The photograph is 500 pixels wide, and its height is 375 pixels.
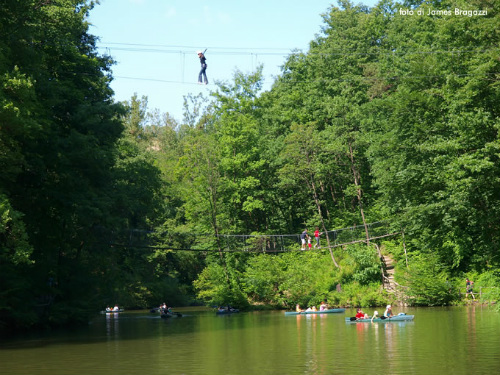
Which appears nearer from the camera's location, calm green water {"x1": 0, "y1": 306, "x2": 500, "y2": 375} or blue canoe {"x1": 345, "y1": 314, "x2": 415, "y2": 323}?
calm green water {"x1": 0, "y1": 306, "x2": 500, "y2": 375}

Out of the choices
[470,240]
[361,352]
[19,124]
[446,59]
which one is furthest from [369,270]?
[19,124]

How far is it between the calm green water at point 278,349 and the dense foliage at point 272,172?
311 cm

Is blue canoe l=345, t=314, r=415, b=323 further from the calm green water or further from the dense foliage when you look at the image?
the dense foliage

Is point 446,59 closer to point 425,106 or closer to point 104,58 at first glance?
point 425,106

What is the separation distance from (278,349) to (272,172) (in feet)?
101

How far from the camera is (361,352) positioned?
18547 mm

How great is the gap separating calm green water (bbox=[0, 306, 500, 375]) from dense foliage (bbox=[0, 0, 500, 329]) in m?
3.11

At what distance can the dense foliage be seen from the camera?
1016 inches

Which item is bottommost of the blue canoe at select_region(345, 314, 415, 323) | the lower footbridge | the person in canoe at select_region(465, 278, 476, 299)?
the blue canoe at select_region(345, 314, 415, 323)

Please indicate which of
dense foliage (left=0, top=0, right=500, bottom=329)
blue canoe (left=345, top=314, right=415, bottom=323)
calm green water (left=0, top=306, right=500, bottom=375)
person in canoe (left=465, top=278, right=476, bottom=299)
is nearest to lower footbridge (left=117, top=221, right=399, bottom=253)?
dense foliage (left=0, top=0, right=500, bottom=329)

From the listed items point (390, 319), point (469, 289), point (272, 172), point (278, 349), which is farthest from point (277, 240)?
point (278, 349)

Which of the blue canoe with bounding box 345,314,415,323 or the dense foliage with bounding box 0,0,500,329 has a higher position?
the dense foliage with bounding box 0,0,500,329

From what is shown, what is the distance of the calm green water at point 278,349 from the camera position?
15.9 meters

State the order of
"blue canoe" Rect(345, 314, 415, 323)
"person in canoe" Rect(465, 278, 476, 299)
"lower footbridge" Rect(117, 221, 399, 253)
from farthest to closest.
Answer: "lower footbridge" Rect(117, 221, 399, 253) → "person in canoe" Rect(465, 278, 476, 299) → "blue canoe" Rect(345, 314, 415, 323)
